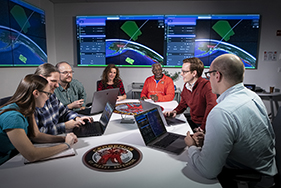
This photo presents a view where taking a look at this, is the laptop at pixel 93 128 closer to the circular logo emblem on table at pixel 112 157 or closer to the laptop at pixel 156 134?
the circular logo emblem on table at pixel 112 157

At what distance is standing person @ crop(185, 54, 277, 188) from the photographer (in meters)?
1.00

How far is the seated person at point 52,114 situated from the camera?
1.65 meters

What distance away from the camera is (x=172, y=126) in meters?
1.86

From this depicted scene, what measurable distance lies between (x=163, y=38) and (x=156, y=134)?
3.15 meters

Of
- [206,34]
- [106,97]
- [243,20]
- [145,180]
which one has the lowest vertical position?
[145,180]

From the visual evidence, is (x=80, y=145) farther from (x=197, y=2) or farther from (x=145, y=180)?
(x=197, y=2)

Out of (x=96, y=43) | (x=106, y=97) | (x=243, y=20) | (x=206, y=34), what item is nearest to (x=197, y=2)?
(x=206, y=34)

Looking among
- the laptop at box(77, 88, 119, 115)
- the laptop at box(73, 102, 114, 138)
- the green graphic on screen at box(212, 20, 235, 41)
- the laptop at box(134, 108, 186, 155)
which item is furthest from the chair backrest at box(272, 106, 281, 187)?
the green graphic on screen at box(212, 20, 235, 41)

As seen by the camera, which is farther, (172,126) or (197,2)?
(197,2)

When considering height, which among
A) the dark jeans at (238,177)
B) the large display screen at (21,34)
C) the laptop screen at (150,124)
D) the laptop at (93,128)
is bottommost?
the dark jeans at (238,177)

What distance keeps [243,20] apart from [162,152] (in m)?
3.88

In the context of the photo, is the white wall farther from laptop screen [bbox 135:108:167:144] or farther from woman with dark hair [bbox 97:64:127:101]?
laptop screen [bbox 135:108:167:144]

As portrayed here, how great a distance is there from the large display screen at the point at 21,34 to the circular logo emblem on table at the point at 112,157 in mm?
2525

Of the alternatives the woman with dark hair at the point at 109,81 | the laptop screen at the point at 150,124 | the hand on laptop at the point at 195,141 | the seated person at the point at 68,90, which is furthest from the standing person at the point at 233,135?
the woman with dark hair at the point at 109,81
